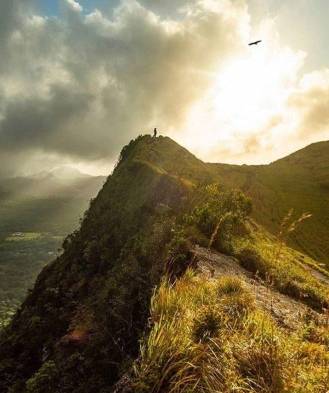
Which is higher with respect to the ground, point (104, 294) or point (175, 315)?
point (175, 315)

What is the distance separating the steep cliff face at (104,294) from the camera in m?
11.2

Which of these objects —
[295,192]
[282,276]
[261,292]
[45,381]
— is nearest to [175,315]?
[261,292]

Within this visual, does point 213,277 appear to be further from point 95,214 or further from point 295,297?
point 95,214

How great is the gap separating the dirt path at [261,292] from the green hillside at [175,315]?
Result: 0.07 m

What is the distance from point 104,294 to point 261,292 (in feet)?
24.3

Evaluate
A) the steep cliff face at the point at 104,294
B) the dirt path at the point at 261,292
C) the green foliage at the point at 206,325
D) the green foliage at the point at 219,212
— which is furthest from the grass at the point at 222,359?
the green foliage at the point at 219,212

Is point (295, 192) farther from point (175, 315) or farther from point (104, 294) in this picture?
point (175, 315)

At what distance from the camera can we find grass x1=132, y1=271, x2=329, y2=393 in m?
5.09

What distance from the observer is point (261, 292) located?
1299cm

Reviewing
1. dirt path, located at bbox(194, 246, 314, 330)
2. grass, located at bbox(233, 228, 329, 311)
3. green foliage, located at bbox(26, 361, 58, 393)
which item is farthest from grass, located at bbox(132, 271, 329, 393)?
green foliage, located at bbox(26, 361, 58, 393)

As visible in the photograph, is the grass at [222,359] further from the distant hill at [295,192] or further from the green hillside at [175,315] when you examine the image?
the distant hill at [295,192]

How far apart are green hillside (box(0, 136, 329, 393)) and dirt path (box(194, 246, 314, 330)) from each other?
71 millimetres

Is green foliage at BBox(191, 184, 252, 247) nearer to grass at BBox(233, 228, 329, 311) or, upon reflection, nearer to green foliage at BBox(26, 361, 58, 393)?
grass at BBox(233, 228, 329, 311)

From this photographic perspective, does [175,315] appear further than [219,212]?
No
